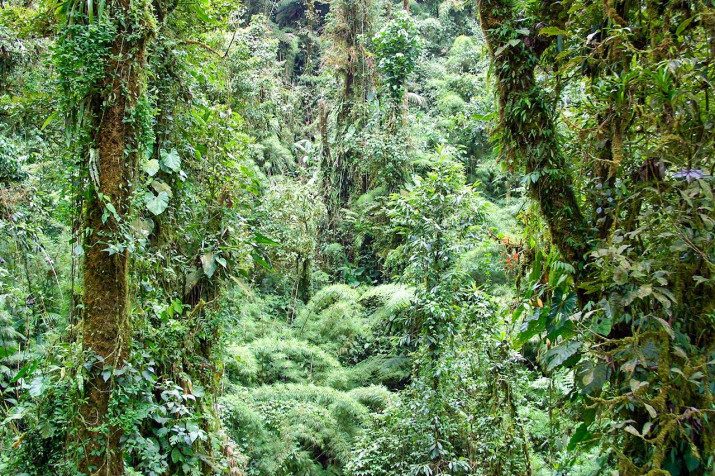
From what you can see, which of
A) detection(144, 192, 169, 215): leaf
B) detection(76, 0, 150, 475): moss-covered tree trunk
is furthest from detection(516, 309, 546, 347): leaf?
detection(144, 192, 169, 215): leaf

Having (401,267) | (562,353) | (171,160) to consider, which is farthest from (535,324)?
(401,267)

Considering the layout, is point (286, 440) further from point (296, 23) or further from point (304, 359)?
point (296, 23)

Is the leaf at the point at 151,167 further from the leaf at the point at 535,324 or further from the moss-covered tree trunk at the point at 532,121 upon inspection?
the leaf at the point at 535,324

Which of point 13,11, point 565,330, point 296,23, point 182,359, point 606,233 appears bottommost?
point 182,359

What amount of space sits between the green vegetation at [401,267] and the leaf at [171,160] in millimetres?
48

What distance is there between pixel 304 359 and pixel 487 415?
3036 mm

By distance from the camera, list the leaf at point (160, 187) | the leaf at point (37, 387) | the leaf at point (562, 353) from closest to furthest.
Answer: the leaf at point (562, 353) → the leaf at point (37, 387) → the leaf at point (160, 187)

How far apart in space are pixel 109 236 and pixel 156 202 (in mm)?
525

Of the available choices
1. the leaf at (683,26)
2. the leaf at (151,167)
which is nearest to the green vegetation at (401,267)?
the leaf at (683,26)

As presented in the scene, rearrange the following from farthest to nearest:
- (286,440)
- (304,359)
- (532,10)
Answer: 1. (304,359)
2. (286,440)
3. (532,10)

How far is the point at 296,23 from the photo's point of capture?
13234mm

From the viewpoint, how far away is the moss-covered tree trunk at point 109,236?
7.34 feet

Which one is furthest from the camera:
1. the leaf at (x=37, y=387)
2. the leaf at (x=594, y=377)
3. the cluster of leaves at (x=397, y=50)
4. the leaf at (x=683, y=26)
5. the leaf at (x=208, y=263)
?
the cluster of leaves at (x=397, y=50)

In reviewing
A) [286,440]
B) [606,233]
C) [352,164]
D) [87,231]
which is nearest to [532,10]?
[606,233]
